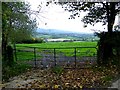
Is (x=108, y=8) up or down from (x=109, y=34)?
up

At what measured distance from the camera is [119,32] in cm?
1178

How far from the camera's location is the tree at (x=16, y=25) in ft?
41.1

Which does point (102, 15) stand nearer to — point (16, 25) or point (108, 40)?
point (108, 40)

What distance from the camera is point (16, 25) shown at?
14367 millimetres

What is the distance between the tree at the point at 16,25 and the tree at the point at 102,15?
193 cm

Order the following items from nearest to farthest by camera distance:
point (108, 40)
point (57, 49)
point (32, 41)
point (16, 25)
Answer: point (108, 40) → point (57, 49) → point (32, 41) → point (16, 25)

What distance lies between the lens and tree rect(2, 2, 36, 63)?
41.1 ft

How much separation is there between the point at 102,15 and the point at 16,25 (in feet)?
14.8

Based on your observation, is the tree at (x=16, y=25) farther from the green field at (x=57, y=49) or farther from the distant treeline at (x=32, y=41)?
the green field at (x=57, y=49)

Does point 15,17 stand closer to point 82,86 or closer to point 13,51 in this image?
point 13,51

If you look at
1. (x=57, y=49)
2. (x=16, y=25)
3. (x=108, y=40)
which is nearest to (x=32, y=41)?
(x=16, y=25)

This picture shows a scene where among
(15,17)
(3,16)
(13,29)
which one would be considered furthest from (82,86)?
(13,29)

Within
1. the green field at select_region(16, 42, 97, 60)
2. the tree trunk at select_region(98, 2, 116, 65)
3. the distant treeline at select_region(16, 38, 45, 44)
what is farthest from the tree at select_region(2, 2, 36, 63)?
the tree trunk at select_region(98, 2, 116, 65)

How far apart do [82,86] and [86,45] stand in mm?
5409
